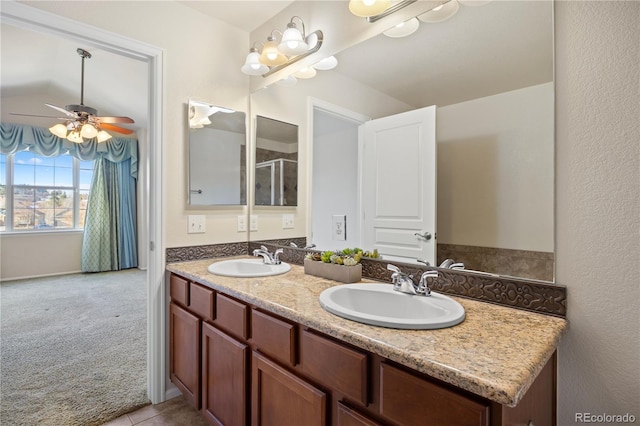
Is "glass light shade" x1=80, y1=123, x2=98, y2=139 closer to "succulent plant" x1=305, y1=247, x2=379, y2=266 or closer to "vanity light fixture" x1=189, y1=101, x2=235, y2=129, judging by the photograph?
"vanity light fixture" x1=189, y1=101, x2=235, y2=129

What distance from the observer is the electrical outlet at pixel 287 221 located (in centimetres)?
215

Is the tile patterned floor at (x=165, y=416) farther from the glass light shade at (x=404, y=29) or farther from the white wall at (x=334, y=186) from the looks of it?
the glass light shade at (x=404, y=29)

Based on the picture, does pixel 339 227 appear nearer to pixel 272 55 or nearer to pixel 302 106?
pixel 302 106

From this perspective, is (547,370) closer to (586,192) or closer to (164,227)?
(586,192)

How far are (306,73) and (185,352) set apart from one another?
1.77m

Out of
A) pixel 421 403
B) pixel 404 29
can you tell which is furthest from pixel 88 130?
pixel 421 403

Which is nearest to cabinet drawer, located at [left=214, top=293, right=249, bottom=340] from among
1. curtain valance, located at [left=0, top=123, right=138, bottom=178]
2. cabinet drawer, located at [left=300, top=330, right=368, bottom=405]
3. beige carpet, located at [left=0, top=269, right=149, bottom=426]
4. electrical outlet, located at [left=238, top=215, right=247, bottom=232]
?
cabinet drawer, located at [left=300, top=330, right=368, bottom=405]

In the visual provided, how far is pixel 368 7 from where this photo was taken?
4.75 ft

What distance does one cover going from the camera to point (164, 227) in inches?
75.5

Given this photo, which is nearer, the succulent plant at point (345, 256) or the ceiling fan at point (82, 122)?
the succulent plant at point (345, 256)

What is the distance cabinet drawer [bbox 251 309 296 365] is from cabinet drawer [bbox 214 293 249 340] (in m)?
0.05

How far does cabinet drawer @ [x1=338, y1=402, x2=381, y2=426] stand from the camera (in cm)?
86

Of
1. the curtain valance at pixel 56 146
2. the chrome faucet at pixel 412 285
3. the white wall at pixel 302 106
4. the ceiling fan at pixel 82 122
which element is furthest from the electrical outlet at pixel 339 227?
the curtain valance at pixel 56 146

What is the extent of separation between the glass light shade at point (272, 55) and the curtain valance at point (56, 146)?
461 centimetres
